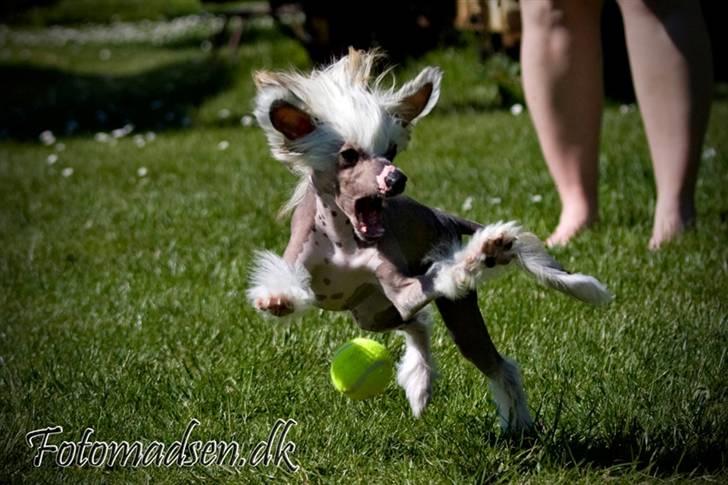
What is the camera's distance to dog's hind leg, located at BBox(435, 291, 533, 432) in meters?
2.56

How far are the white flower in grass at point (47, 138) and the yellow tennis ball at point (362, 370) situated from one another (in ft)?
20.9

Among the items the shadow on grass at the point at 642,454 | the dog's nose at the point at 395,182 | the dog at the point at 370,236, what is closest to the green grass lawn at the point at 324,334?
the shadow on grass at the point at 642,454

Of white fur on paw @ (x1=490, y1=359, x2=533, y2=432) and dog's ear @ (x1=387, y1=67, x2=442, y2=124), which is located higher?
dog's ear @ (x1=387, y1=67, x2=442, y2=124)

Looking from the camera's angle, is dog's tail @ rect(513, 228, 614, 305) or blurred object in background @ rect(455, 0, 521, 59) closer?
dog's tail @ rect(513, 228, 614, 305)

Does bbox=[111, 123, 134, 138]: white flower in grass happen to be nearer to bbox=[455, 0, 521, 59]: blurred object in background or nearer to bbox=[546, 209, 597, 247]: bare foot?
bbox=[455, 0, 521, 59]: blurred object in background

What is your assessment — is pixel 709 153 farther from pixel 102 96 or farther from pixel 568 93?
pixel 102 96

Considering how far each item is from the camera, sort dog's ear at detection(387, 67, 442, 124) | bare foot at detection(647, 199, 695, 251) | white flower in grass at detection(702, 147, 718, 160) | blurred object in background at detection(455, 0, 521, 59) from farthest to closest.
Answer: blurred object in background at detection(455, 0, 521, 59), white flower in grass at detection(702, 147, 718, 160), bare foot at detection(647, 199, 695, 251), dog's ear at detection(387, 67, 442, 124)

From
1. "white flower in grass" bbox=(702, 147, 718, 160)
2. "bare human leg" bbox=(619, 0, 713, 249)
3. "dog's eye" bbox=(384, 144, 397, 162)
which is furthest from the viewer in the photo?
"white flower in grass" bbox=(702, 147, 718, 160)

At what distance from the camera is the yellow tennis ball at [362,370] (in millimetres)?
2676

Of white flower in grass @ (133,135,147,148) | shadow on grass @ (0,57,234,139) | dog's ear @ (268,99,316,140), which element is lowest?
shadow on grass @ (0,57,234,139)

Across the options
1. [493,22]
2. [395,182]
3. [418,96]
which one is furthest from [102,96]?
[395,182]

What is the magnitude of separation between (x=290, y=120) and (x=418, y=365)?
0.75 metres

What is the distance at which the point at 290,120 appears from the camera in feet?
7.91

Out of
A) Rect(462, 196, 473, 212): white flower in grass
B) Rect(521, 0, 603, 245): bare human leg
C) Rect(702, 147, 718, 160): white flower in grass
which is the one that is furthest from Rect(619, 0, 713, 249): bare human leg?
Rect(702, 147, 718, 160): white flower in grass
